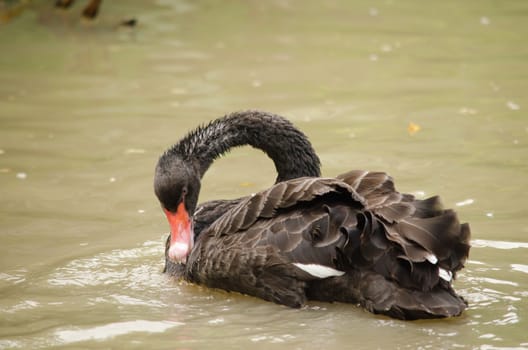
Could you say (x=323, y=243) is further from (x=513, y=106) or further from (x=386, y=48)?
(x=386, y=48)

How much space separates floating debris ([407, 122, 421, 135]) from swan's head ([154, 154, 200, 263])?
3.37 metres

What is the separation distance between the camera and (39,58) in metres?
11.8

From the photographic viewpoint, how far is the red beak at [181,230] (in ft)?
18.3

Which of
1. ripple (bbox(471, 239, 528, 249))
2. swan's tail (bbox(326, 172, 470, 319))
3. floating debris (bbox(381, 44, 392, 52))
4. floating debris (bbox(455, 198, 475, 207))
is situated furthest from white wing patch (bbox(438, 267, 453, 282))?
floating debris (bbox(381, 44, 392, 52))

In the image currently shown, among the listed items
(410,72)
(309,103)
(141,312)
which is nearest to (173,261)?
(141,312)

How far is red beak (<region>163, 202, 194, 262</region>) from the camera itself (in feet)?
18.3

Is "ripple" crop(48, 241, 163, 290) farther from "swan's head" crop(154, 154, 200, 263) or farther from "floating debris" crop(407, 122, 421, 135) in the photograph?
"floating debris" crop(407, 122, 421, 135)

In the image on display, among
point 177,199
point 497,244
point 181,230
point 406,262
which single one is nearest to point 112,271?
point 181,230

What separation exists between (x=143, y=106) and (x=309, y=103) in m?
1.63

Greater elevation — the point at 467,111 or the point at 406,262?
the point at 467,111

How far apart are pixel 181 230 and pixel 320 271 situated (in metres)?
0.95

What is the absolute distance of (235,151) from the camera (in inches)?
337

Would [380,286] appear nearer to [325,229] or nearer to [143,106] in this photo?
[325,229]

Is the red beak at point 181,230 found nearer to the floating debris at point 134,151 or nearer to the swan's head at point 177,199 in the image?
the swan's head at point 177,199
